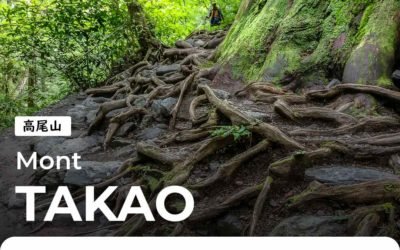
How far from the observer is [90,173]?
371 centimetres

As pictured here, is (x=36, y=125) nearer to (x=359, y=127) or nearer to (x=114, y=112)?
(x=114, y=112)

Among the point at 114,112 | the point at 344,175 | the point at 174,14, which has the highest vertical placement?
the point at 174,14

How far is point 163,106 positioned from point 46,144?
1.41 m

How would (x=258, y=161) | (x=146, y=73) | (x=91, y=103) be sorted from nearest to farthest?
(x=258, y=161) < (x=91, y=103) < (x=146, y=73)

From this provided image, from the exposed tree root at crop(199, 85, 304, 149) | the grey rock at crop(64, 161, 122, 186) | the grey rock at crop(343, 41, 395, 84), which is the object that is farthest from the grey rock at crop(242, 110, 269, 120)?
the grey rock at crop(64, 161, 122, 186)

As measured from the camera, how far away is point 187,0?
9.77 metres

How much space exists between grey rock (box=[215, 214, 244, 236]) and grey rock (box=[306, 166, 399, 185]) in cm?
56

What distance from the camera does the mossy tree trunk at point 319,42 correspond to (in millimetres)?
3672

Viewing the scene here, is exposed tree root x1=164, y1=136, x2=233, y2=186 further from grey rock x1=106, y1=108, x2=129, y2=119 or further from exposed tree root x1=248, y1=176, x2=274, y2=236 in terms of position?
grey rock x1=106, y1=108, x2=129, y2=119

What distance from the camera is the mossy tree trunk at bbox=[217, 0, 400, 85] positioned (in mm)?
3672

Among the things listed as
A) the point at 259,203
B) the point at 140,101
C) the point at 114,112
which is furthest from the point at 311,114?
the point at 114,112
